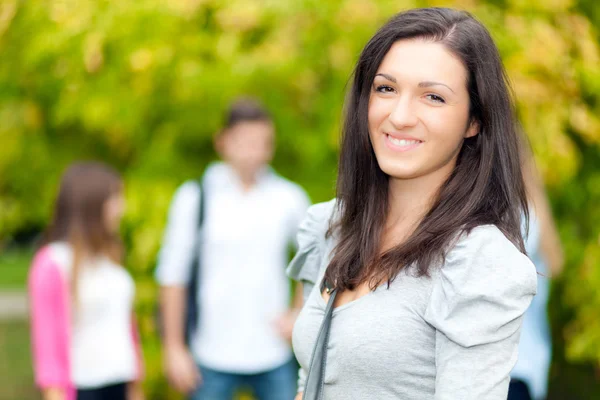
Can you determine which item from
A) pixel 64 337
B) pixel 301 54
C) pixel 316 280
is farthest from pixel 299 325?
pixel 301 54

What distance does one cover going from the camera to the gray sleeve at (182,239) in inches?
152

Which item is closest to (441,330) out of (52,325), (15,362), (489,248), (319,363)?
(489,248)

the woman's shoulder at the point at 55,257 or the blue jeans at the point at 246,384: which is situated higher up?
the woman's shoulder at the point at 55,257

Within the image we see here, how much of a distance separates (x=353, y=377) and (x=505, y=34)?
3.13 meters

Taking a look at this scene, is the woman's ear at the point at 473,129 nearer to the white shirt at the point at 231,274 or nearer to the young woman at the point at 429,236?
the young woman at the point at 429,236

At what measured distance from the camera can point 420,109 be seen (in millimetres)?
1730

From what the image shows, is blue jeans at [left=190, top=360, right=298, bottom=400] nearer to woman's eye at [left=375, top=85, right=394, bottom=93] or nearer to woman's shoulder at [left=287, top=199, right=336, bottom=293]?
woman's shoulder at [left=287, top=199, right=336, bottom=293]

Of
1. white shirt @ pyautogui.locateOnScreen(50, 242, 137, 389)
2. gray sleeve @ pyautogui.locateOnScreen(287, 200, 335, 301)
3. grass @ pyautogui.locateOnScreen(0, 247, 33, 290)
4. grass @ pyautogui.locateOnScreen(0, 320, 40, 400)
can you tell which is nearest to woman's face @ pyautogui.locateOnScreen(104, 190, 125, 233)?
white shirt @ pyautogui.locateOnScreen(50, 242, 137, 389)

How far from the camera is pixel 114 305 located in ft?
11.6

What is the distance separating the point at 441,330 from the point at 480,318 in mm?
75

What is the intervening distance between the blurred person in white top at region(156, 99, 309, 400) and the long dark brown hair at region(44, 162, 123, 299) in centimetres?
36

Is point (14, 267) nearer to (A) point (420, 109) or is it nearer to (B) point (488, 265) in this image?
(A) point (420, 109)

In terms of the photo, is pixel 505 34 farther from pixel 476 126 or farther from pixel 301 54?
pixel 476 126

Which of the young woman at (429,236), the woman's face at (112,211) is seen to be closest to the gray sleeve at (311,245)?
the young woman at (429,236)
